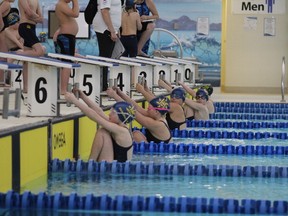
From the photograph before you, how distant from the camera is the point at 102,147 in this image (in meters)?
6.79

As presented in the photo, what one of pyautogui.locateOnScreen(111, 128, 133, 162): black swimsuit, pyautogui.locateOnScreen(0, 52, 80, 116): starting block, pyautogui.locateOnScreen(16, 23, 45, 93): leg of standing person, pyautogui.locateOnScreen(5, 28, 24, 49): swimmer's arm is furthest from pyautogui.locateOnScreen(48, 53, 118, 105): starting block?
pyautogui.locateOnScreen(5, 28, 24, 49): swimmer's arm

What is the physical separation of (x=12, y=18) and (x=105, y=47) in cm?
163

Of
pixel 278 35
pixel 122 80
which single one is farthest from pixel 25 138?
pixel 278 35

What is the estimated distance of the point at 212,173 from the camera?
21.4 feet

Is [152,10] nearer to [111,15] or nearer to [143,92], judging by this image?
[111,15]

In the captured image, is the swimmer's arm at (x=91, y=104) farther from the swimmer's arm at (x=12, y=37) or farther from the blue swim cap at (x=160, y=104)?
the swimmer's arm at (x=12, y=37)

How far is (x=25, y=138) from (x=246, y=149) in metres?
3.08

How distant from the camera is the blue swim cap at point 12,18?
1060 centimetres

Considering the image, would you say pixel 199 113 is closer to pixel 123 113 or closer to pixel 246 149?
pixel 246 149

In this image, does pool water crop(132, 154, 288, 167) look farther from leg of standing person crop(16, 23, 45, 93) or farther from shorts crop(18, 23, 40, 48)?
shorts crop(18, 23, 40, 48)

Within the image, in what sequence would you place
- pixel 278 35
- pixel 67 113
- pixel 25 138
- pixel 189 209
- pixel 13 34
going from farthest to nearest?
pixel 278 35
pixel 13 34
pixel 67 113
pixel 25 138
pixel 189 209

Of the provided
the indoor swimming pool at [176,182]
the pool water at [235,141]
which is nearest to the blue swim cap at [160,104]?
the indoor swimming pool at [176,182]

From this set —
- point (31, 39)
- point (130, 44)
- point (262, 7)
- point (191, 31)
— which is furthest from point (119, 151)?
point (191, 31)

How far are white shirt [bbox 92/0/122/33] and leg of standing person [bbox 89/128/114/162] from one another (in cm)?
301
